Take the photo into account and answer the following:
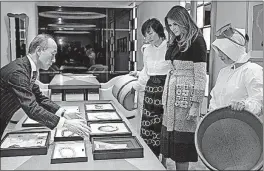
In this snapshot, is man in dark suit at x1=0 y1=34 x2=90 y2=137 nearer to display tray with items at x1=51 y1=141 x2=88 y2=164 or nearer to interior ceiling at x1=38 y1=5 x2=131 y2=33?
display tray with items at x1=51 y1=141 x2=88 y2=164

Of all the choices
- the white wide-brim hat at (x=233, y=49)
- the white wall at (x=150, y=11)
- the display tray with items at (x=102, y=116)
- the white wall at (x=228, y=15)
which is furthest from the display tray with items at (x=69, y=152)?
the white wall at (x=228, y=15)

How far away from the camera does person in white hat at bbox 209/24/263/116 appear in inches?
39.3

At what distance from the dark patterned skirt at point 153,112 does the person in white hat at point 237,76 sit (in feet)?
1.52

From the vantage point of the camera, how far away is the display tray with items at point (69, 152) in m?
0.81

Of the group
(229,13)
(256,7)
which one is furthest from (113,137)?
(229,13)

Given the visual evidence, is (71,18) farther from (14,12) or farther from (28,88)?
(28,88)

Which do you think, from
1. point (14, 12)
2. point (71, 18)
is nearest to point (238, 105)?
point (14, 12)

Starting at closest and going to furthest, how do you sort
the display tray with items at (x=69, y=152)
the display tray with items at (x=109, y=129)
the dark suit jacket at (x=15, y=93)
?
the display tray with items at (x=69, y=152) → the dark suit jacket at (x=15, y=93) → the display tray with items at (x=109, y=129)

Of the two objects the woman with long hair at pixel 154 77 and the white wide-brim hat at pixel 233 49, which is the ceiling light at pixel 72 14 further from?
the white wide-brim hat at pixel 233 49

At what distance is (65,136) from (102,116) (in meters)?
0.32

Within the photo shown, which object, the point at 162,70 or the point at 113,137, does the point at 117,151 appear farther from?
the point at 162,70

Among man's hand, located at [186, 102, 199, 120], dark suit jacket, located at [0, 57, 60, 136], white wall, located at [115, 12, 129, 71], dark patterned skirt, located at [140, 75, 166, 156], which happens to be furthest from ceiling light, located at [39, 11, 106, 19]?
man's hand, located at [186, 102, 199, 120]

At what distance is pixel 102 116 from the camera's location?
4.28 feet

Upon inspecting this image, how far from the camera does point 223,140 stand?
97 centimetres
